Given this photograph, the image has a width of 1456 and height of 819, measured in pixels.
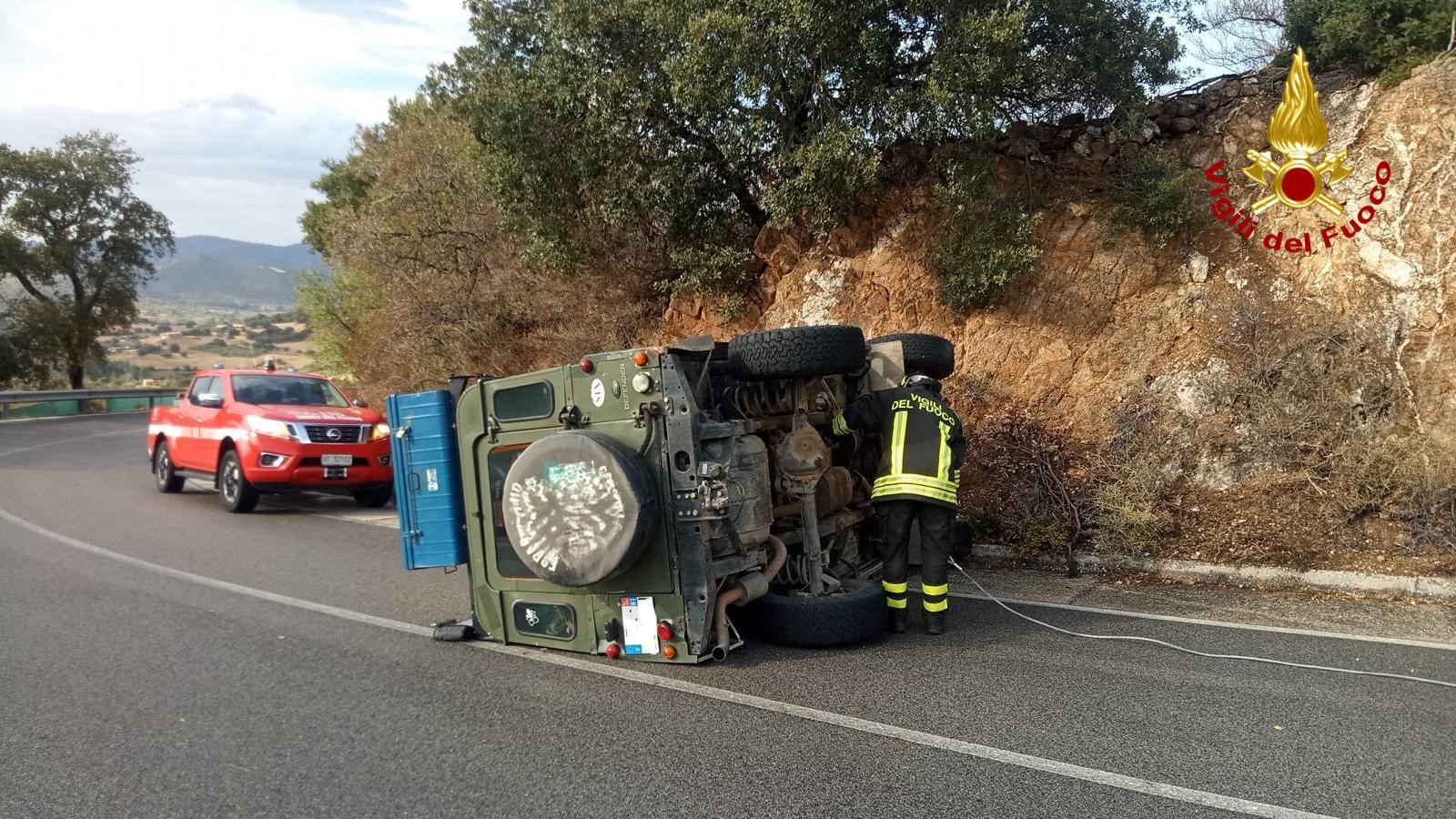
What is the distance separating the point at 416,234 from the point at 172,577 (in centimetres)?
944

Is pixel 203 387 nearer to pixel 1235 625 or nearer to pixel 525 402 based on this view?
pixel 525 402

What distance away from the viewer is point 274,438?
11.3 metres

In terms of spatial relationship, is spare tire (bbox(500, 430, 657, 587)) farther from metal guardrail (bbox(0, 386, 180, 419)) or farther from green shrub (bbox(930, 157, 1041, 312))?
metal guardrail (bbox(0, 386, 180, 419))

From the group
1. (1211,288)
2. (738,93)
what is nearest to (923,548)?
(1211,288)

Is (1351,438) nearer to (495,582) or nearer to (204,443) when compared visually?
(495,582)

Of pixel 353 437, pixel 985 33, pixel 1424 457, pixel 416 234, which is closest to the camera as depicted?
pixel 1424 457

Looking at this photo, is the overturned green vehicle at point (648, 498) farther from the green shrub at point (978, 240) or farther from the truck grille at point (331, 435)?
the truck grille at point (331, 435)

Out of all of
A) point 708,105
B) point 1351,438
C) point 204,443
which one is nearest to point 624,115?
point 708,105

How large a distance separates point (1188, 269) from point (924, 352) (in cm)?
507

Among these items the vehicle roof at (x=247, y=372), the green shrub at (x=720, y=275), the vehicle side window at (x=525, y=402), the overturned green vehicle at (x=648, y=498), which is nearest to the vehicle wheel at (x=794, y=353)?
the overturned green vehicle at (x=648, y=498)

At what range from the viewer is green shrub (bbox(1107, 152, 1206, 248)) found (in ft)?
34.6

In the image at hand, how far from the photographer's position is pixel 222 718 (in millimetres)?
4734

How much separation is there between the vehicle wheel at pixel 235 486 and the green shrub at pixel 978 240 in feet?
29.2

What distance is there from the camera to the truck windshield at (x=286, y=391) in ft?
40.2
